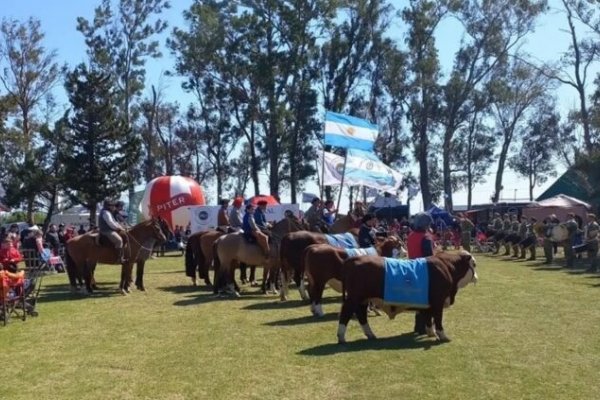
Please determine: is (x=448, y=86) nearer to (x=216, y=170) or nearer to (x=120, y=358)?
(x=216, y=170)

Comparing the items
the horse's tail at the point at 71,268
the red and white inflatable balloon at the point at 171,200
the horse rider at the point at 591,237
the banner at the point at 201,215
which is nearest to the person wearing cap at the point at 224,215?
the horse's tail at the point at 71,268

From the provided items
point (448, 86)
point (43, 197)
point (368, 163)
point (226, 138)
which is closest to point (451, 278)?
point (368, 163)

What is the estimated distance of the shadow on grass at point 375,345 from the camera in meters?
A: 9.45

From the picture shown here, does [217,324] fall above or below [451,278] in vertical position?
below

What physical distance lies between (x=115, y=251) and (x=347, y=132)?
28.8 feet

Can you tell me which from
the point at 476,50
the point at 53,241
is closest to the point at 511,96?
the point at 476,50

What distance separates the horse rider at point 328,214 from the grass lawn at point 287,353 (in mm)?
A: 3718

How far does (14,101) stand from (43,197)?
724 inches

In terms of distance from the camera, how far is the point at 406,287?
31.9ft

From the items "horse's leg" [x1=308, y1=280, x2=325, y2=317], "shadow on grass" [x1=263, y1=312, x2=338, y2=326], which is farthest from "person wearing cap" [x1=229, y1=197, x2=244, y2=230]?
"shadow on grass" [x1=263, y1=312, x2=338, y2=326]

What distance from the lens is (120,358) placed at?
9.34 metres

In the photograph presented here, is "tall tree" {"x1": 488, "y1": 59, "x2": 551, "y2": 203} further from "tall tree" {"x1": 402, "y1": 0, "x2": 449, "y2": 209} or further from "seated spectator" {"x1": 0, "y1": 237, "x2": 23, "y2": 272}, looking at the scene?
"seated spectator" {"x1": 0, "y1": 237, "x2": 23, "y2": 272}

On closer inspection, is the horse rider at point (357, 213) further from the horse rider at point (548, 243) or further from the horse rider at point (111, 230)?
the horse rider at point (548, 243)

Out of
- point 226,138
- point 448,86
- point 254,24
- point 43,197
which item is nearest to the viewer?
point 43,197
